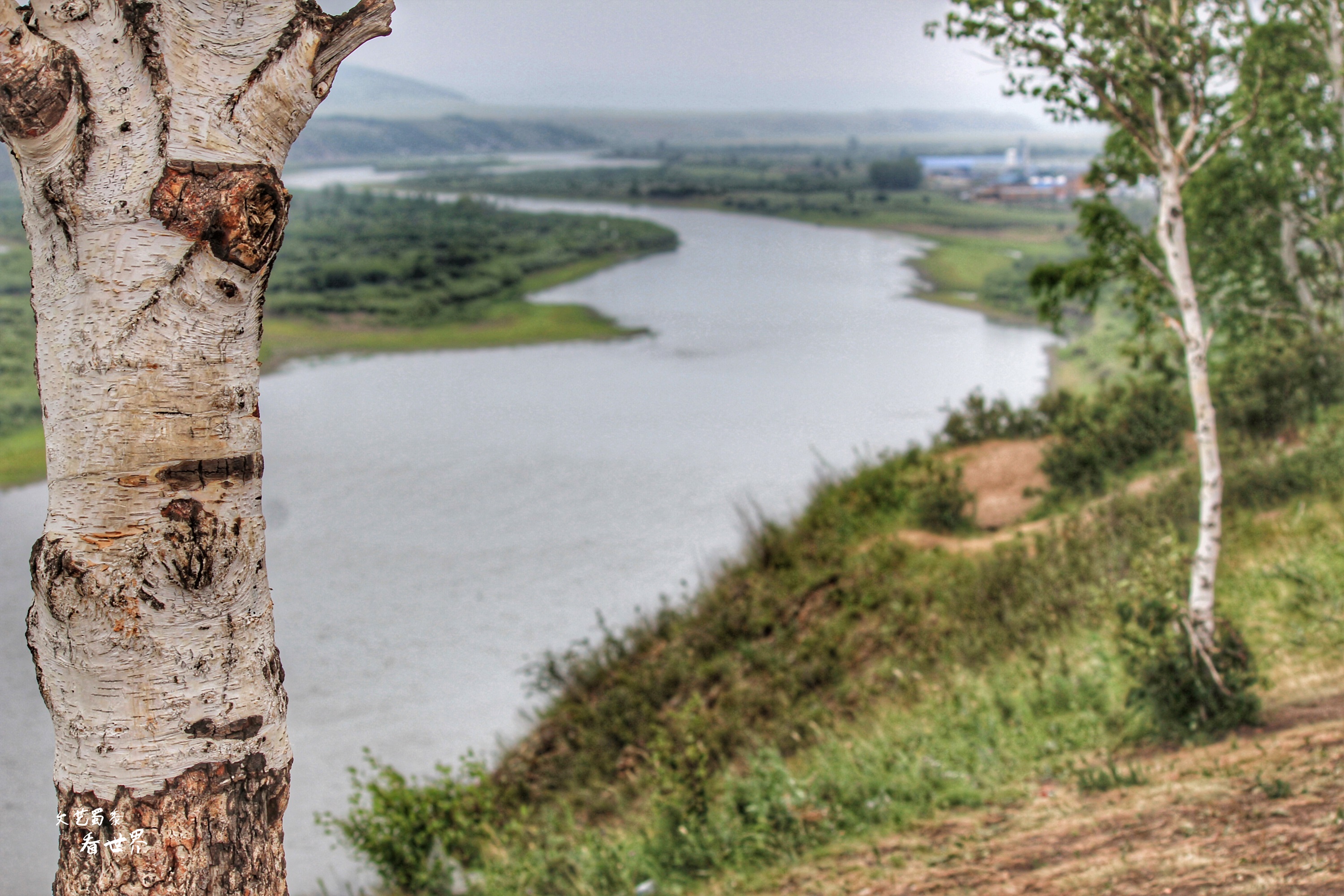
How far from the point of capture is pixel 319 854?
7297 mm

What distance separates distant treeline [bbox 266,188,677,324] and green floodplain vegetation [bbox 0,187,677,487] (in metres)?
0.07

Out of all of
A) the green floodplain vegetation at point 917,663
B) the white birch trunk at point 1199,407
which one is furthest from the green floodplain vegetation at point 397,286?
the white birch trunk at point 1199,407

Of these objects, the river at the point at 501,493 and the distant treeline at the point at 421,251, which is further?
the distant treeline at the point at 421,251

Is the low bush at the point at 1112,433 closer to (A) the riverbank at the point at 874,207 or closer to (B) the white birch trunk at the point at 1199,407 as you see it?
(B) the white birch trunk at the point at 1199,407

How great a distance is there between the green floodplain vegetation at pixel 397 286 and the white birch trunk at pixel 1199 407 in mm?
15308

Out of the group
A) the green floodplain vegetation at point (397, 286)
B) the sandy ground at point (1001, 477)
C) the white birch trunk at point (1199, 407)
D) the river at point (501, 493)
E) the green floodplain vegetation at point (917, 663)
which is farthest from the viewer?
the green floodplain vegetation at point (397, 286)

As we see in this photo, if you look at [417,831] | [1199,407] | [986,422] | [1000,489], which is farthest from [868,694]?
[986,422]

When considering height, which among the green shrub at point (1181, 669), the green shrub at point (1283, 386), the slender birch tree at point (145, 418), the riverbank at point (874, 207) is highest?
the riverbank at point (874, 207)

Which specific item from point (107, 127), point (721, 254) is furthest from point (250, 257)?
point (721, 254)

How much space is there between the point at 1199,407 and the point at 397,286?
3193 cm

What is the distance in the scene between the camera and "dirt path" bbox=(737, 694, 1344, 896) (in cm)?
301

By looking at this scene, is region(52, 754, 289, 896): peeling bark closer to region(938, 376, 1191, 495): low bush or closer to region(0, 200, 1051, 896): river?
region(0, 200, 1051, 896): river

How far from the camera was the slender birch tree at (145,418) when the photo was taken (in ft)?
5.25

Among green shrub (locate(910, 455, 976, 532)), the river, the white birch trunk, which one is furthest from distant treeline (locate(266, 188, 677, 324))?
the white birch trunk
